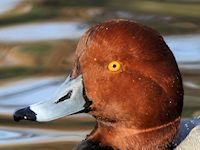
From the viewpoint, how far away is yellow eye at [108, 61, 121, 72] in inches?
227

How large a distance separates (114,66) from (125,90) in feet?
0.45

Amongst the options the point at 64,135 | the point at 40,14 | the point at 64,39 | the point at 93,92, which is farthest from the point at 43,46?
the point at 93,92

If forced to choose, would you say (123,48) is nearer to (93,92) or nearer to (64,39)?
(93,92)

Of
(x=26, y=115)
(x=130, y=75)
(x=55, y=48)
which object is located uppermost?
(x=130, y=75)

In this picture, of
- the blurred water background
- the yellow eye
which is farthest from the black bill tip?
the blurred water background

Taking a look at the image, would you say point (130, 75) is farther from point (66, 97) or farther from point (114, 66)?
point (66, 97)

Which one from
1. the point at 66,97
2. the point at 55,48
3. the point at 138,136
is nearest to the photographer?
the point at 138,136

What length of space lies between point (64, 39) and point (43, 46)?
9.3 inches

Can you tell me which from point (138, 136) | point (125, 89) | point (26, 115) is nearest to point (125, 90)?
point (125, 89)

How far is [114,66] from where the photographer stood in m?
5.79

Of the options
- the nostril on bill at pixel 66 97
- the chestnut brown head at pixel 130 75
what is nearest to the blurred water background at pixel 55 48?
the nostril on bill at pixel 66 97

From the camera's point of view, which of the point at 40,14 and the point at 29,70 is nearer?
the point at 29,70

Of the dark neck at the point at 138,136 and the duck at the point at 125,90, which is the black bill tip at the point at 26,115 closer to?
the duck at the point at 125,90

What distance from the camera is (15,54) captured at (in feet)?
28.5
